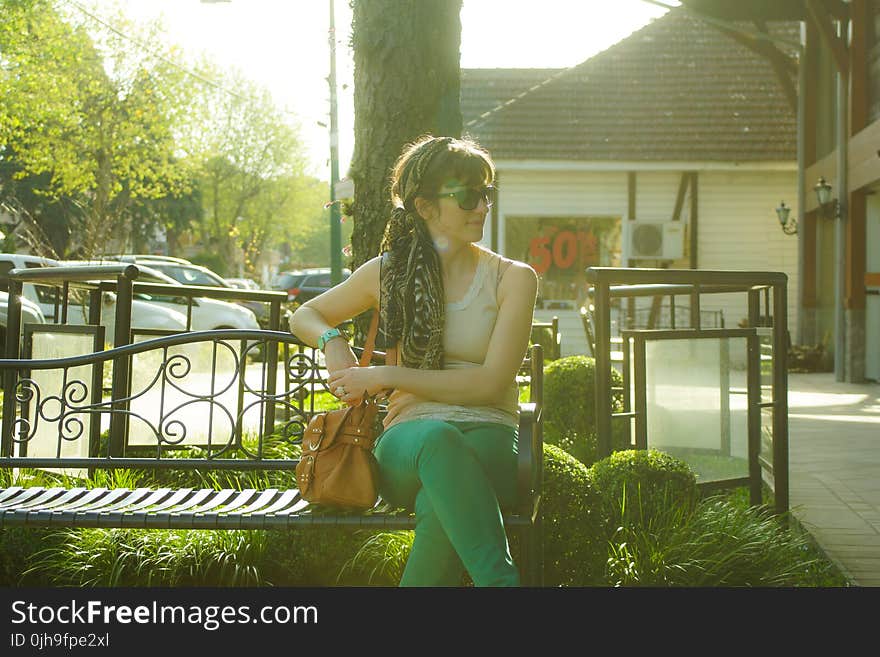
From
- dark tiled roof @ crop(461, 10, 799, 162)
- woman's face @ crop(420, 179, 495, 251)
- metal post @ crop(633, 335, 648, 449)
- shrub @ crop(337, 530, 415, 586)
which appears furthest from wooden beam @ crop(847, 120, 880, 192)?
woman's face @ crop(420, 179, 495, 251)

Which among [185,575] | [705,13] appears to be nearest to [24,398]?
[185,575]

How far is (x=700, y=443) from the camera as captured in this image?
5.27 meters

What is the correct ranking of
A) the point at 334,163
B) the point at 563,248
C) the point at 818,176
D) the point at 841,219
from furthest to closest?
the point at 334,163, the point at 563,248, the point at 818,176, the point at 841,219

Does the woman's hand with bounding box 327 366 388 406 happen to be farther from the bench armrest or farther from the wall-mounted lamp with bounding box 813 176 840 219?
the wall-mounted lamp with bounding box 813 176 840 219

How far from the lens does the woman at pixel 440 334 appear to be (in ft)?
10.8

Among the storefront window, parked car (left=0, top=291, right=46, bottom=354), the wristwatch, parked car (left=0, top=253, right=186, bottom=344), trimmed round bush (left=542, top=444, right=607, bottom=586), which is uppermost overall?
the storefront window

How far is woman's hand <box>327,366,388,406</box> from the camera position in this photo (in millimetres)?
3439

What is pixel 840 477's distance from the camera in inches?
276

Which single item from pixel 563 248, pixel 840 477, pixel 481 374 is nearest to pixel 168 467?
pixel 481 374

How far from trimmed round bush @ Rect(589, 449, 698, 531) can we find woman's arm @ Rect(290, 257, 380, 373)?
1081mm

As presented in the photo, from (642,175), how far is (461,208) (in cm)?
1876

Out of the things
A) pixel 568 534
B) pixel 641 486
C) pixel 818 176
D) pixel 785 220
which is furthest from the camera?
pixel 785 220

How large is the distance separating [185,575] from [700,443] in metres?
2.40

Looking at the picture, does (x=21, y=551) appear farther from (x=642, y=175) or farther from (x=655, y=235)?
(x=642, y=175)
